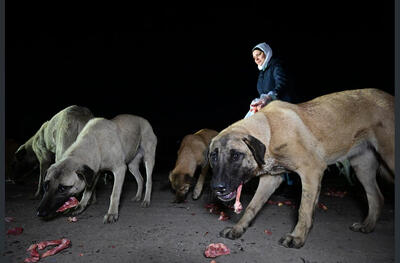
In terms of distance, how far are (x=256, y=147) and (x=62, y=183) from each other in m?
2.67

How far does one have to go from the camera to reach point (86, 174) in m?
4.31

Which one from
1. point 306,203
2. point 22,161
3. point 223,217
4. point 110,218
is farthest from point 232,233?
point 22,161

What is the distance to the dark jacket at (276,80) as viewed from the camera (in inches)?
226

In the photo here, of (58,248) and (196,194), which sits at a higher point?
(58,248)

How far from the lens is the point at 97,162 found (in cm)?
480

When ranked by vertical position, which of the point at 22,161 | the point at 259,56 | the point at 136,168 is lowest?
the point at 22,161

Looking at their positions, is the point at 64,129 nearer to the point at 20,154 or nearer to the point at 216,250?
the point at 20,154

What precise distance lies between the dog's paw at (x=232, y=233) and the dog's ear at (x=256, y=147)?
3.10ft

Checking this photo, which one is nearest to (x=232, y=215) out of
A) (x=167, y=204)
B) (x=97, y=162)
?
(x=167, y=204)

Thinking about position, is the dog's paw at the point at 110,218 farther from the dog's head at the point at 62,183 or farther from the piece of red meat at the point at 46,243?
the piece of red meat at the point at 46,243

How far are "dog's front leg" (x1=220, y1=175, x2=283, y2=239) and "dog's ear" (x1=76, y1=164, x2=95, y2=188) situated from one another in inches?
77.7

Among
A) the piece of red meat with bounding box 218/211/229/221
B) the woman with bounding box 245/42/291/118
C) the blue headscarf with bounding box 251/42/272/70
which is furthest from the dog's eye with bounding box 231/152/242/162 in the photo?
the blue headscarf with bounding box 251/42/272/70

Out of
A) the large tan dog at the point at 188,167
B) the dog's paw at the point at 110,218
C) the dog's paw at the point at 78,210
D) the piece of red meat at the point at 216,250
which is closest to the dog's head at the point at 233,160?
the piece of red meat at the point at 216,250

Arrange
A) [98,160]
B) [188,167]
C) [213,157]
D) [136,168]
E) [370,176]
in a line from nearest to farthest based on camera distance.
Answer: [213,157] → [370,176] → [98,160] → [188,167] → [136,168]
